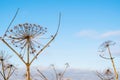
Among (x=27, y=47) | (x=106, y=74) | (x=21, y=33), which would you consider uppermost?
(x=21, y=33)

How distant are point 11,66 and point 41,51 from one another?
18.8 meters

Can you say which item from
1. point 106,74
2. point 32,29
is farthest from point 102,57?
point 32,29

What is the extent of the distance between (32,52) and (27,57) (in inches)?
34.6

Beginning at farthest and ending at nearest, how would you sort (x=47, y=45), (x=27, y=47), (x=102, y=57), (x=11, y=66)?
(x=11, y=66) < (x=102, y=57) < (x=27, y=47) < (x=47, y=45)

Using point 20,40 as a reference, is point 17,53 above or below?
below

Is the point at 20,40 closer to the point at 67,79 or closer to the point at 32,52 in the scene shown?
the point at 32,52

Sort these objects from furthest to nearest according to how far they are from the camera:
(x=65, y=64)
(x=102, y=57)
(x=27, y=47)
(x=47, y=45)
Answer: (x=65, y=64)
(x=102, y=57)
(x=27, y=47)
(x=47, y=45)

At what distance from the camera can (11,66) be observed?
30.3 m

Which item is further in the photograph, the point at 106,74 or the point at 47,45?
the point at 106,74

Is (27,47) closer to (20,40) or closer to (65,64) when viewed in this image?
(20,40)

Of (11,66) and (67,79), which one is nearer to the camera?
(11,66)

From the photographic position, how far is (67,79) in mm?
33531

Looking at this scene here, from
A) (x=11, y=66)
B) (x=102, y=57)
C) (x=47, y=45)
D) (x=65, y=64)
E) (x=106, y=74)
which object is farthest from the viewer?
(x=65, y=64)

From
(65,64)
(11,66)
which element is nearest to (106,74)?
(65,64)
